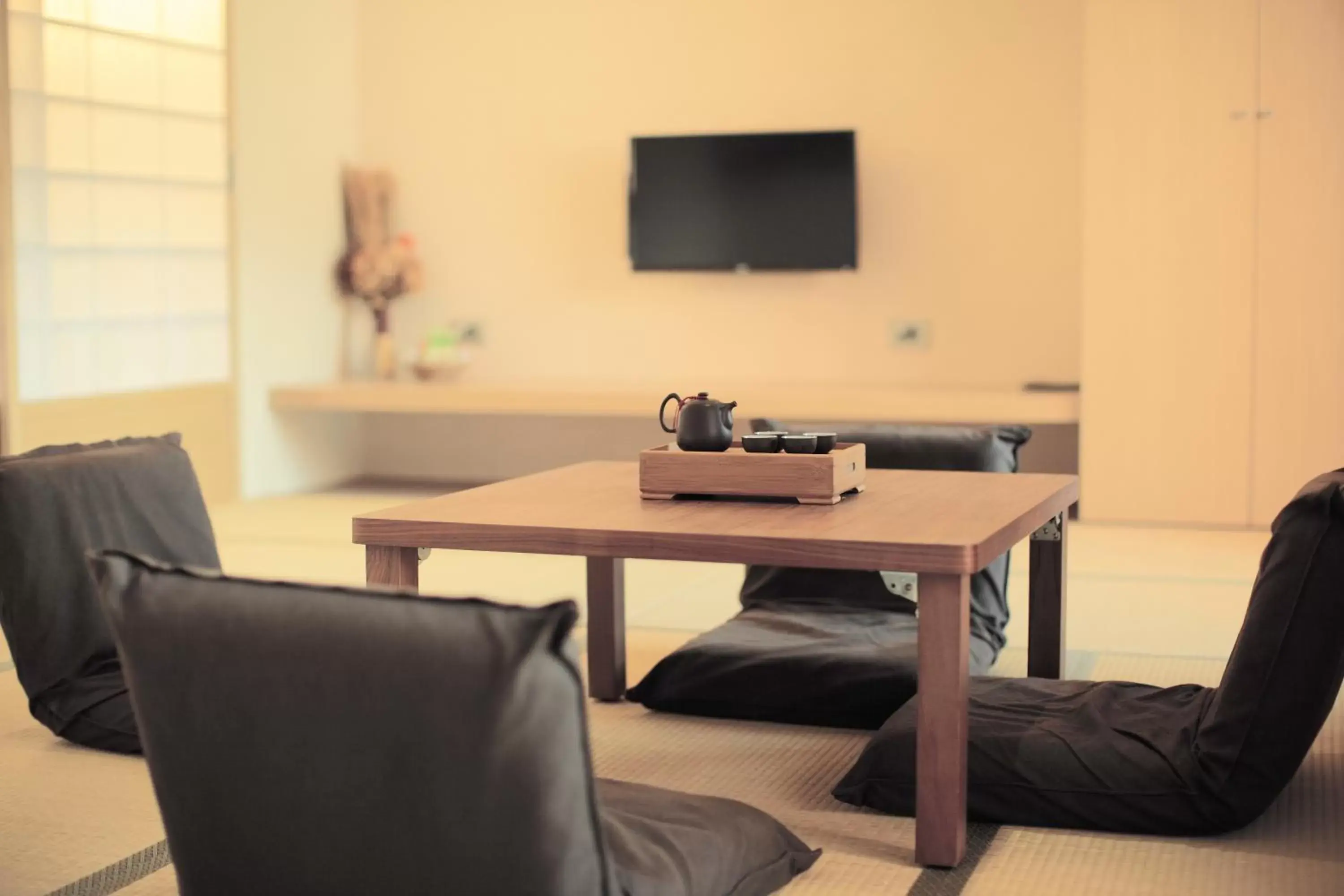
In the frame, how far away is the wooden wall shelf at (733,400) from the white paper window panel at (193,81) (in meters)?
1.14

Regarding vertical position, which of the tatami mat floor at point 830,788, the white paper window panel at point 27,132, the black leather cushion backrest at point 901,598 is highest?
the white paper window panel at point 27,132

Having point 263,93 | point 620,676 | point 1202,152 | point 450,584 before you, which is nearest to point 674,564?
point 450,584

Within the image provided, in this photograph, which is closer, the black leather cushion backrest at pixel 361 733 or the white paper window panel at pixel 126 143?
the black leather cushion backrest at pixel 361 733

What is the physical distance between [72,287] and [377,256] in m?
1.52

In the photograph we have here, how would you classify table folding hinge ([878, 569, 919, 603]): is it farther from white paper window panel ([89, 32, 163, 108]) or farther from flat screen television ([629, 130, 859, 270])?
white paper window panel ([89, 32, 163, 108])

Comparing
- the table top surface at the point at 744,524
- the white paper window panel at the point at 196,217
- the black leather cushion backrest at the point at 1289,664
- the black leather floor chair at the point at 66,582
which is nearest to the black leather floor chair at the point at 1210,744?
the black leather cushion backrest at the point at 1289,664

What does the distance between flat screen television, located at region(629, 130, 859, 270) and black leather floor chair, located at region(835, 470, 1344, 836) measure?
3.96m

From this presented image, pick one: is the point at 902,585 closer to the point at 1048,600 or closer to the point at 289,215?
the point at 1048,600

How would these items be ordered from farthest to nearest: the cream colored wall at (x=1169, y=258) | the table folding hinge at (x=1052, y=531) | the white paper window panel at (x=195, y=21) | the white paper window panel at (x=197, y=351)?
1. the white paper window panel at (x=197, y=351)
2. the white paper window panel at (x=195, y=21)
3. the cream colored wall at (x=1169, y=258)
4. the table folding hinge at (x=1052, y=531)

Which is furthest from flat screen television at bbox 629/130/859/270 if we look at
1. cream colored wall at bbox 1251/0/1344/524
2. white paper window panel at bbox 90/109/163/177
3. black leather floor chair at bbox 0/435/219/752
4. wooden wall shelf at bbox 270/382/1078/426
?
black leather floor chair at bbox 0/435/219/752

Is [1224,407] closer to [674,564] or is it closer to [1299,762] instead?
[674,564]

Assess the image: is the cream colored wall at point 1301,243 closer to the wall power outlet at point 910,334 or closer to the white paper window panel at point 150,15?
the wall power outlet at point 910,334

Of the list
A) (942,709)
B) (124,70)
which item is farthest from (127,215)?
(942,709)

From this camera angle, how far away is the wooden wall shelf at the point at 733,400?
5.79 m
